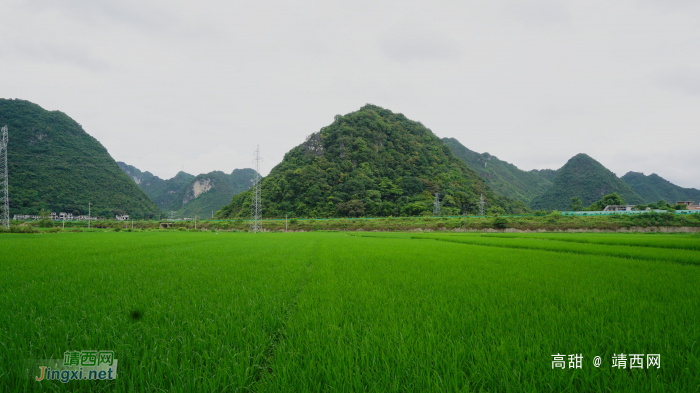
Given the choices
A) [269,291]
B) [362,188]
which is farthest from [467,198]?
[269,291]

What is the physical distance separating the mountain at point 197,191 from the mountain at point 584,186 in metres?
142

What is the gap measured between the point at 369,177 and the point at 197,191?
11803 cm

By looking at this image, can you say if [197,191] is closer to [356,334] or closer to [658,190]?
[356,334]

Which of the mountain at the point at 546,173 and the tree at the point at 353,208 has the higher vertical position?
the mountain at the point at 546,173

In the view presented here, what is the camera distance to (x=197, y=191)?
14225 centimetres

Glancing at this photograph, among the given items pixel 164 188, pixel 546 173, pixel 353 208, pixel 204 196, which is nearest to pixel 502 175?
pixel 546 173

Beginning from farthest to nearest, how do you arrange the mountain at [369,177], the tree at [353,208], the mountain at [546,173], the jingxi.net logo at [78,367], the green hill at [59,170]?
the mountain at [546,173], the green hill at [59,170], the mountain at [369,177], the tree at [353,208], the jingxi.net logo at [78,367]

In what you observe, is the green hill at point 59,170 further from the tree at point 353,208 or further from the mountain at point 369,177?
the tree at point 353,208

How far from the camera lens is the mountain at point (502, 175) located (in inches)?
4791

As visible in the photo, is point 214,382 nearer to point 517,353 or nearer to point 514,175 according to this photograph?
point 517,353

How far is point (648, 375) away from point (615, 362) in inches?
5.7

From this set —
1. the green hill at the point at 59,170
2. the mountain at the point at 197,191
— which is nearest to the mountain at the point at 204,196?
the mountain at the point at 197,191

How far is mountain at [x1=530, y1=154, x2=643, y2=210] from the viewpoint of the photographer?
301 ft

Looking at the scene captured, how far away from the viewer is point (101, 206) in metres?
73.1
